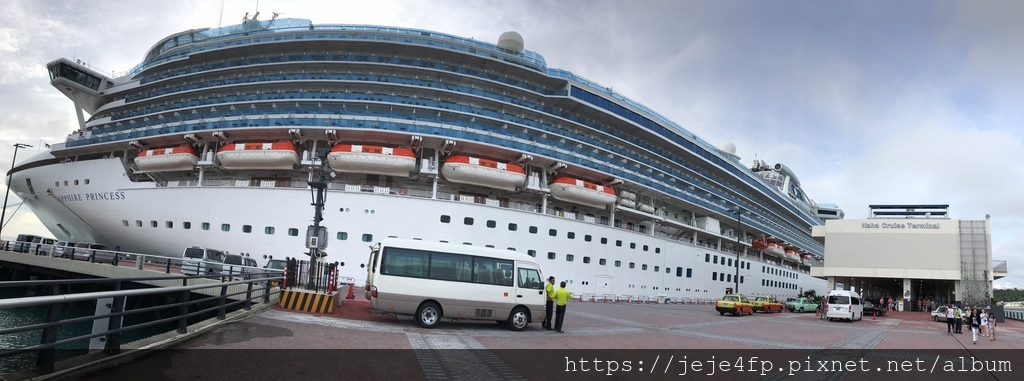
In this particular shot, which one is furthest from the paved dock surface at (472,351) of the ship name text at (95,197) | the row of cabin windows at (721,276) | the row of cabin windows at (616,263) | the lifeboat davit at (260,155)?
the row of cabin windows at (721,276)

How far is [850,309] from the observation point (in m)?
26.0

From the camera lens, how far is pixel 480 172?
27.4m

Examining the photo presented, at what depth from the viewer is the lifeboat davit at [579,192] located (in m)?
30.3

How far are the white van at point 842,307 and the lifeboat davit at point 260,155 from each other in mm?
27104

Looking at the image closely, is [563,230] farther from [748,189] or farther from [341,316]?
[748,189]

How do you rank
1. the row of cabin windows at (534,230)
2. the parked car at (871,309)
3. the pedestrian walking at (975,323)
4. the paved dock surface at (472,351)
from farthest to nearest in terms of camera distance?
the parked car at (871,309) → the row of cabin windows at (534,230) → the pedestrian walking at (975,323) → the paved dock surface at (472,351)

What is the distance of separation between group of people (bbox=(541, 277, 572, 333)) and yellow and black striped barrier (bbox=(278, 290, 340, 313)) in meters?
5.59

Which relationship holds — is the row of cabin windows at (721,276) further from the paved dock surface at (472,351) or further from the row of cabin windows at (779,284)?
the paved dock surface at (472,351)

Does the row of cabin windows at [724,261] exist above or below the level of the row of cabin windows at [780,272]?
above

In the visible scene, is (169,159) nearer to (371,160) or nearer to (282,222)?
(282,222)

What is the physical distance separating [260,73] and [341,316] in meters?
24.0

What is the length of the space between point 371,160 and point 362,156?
47 cm

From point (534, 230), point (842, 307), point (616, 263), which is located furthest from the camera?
point (616, 263)

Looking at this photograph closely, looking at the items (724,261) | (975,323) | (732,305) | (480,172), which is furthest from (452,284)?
(724,261)
